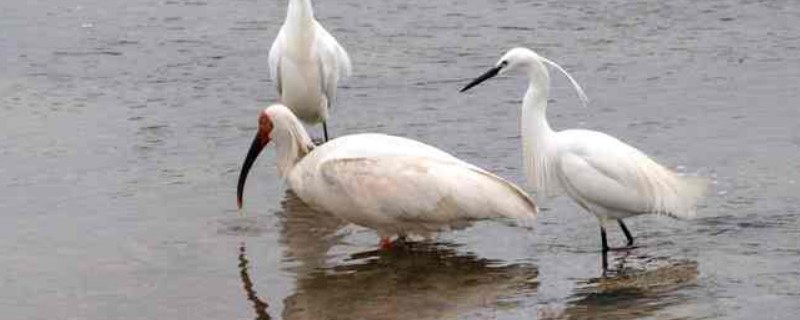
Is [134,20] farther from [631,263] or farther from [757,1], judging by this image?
[631,263]

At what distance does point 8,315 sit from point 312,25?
4.89 metres

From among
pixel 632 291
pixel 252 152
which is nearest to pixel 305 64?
pixel 252 152

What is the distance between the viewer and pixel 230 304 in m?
8.48

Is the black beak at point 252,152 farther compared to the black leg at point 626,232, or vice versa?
the black beak at point 252,152

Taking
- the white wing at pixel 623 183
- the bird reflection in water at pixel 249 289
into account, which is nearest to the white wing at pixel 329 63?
the bird reflection in water at pixel 249 289

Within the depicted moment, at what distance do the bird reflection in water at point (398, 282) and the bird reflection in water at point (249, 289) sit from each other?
0.12 metres

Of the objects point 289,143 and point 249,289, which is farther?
point 289,143

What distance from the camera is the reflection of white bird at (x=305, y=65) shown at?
12.6 m

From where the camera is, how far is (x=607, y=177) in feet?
29.9

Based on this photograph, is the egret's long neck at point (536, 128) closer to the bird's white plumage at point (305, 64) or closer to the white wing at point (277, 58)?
the bird's white plumage at point (305, 64)

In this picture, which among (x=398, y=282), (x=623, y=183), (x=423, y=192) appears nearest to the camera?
(x=398, y=282)

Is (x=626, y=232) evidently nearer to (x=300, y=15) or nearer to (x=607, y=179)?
(x=607, y=179)

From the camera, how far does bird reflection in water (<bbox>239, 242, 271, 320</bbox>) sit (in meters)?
8.32

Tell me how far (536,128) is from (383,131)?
326 centimetres
